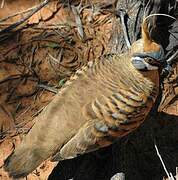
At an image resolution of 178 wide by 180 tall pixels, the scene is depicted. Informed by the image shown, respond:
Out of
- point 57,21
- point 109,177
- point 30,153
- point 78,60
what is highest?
point 57,21

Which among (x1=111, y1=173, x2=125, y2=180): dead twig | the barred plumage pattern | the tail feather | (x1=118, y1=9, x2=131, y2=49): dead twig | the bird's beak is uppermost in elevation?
(x1=118, y1=9, x2=131, y2=49): dead twig

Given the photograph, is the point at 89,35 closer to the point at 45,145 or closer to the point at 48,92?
the point at 48,92

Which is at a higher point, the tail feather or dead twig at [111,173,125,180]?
the tail feather

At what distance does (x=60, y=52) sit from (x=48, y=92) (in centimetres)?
47

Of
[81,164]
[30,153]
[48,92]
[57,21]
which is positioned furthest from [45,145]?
[57,21]

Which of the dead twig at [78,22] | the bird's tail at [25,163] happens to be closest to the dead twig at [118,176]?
the bird's tail at [25,163]

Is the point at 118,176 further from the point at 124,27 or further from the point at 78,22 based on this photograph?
the point at 78,22

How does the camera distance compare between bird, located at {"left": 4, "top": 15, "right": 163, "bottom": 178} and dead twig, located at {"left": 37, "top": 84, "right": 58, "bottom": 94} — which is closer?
bird, located at {"left": 4, "top": 15, "right": 163, "bottom": 178}

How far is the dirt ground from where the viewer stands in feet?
14.4

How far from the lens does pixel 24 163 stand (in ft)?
13.0

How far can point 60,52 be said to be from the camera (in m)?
5.31

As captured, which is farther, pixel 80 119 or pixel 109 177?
pixel 109 177

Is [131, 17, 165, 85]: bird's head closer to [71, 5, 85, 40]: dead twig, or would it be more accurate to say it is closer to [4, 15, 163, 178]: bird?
[4, 15, 163, 178]: bird

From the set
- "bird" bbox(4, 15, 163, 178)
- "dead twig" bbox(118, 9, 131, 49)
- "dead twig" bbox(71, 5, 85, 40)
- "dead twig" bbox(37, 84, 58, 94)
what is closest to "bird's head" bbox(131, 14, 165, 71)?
"bird" bbox(4, 15, 163, 178)
